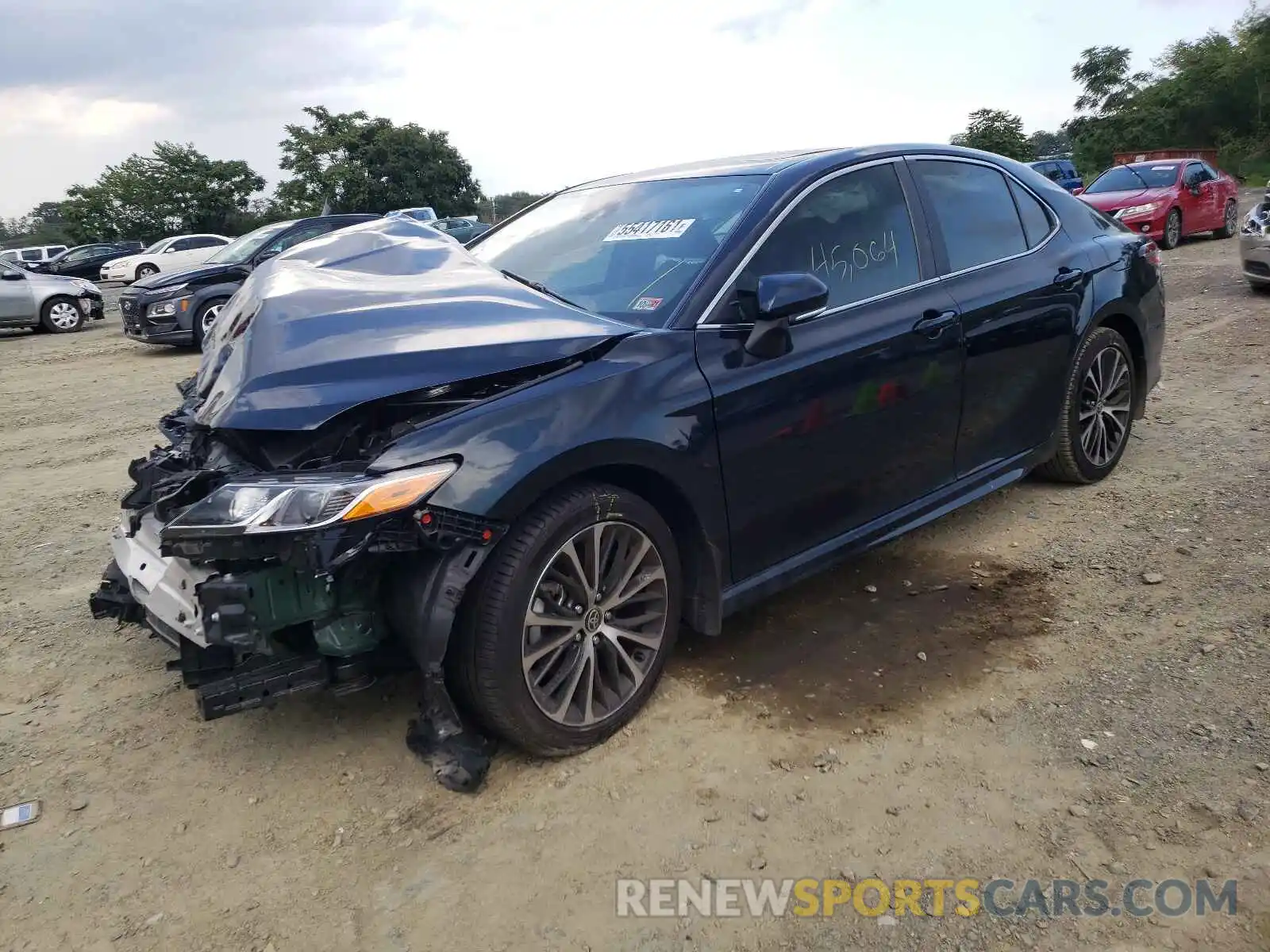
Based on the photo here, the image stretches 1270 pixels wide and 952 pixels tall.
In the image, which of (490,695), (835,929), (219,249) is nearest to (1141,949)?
(835,929)

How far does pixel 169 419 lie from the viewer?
3.59 metres

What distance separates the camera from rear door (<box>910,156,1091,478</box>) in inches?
152

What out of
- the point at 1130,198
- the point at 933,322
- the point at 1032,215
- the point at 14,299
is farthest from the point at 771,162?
the point at 14,299

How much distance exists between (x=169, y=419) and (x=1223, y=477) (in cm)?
508

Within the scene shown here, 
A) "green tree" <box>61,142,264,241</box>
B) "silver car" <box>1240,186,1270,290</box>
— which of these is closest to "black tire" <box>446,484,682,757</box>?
"silver car" <box>1240,186,1270,290</box>

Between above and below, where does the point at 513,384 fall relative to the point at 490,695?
above

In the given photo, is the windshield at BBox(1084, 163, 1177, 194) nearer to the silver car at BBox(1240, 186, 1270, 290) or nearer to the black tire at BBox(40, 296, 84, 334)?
the silver car at BBox(1240, 186, 1270, 290)

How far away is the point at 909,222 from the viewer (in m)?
3.76

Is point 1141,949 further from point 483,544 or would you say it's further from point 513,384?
point 513,384

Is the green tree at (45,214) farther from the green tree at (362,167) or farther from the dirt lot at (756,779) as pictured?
the dirt lot at (756,779)

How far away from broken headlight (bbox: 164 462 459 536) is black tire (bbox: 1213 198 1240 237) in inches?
739

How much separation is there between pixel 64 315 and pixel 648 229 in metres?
16.1

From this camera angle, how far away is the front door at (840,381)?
122 inches

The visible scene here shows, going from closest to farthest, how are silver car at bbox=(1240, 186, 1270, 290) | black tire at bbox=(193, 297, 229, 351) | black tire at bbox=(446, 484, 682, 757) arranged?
1. black tire at bbox=(446, 484, 682, 757)
2. silver car at bbox=(1240, 186, 1270, 290)
3. black tire at bbox=(193, 297, 229, 351)
